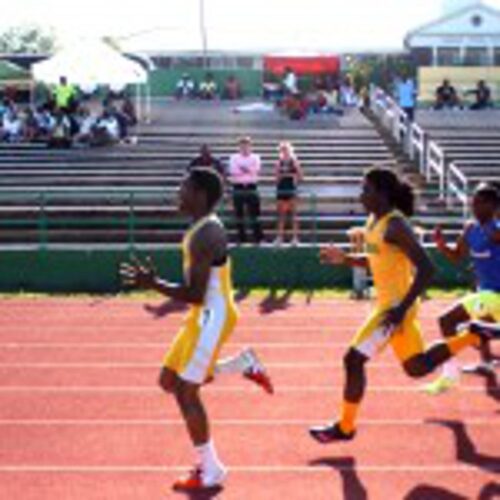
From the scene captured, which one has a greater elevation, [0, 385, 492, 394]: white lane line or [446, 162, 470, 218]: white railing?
[446, 162, 470, 218]: white railing

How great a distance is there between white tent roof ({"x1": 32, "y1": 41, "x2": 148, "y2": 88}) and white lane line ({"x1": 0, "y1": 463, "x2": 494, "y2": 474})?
1889 cm

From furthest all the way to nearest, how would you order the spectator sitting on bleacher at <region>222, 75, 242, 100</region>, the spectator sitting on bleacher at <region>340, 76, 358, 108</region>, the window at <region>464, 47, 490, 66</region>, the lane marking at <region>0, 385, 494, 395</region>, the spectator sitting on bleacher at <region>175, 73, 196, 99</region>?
the window at <region>464, 47, 490, 66</region> → the spectator sitting on bleacher at <region>175, 73, 196, 99</region> → the spectator sitting on bleacher at <region>222, 75, 242, 100</region> → the spectator sitting on bleacher at <region>340, 76, 358, 108</region> → the lane marking at <region>0, 385, 494, 395</region>

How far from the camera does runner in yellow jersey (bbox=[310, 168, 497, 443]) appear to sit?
23.8ft

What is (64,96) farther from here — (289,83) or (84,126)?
(289,83)

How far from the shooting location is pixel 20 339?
12484 millimetres

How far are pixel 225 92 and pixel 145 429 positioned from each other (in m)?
29.1

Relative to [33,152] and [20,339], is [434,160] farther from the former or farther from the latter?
[20,339]

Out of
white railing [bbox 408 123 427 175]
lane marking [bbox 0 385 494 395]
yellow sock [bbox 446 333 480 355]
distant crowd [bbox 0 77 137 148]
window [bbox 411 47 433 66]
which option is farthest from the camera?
window [bbox 411 47 433 66]

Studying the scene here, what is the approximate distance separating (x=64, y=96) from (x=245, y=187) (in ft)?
30.1

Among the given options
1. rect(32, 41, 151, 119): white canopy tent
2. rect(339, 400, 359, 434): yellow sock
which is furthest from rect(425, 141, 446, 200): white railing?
rect(339, 400, 359, 434): yellow sock

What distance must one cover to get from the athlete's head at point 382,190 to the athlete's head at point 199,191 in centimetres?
113

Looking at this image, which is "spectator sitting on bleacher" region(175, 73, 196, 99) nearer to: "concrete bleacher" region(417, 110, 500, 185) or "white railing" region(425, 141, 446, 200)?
"concrete bleacher" region(417, 110, 500, 185)

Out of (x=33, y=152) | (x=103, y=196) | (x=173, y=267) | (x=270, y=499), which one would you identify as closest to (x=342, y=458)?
(x=270, y=499)

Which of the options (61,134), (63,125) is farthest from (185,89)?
(61,134)
